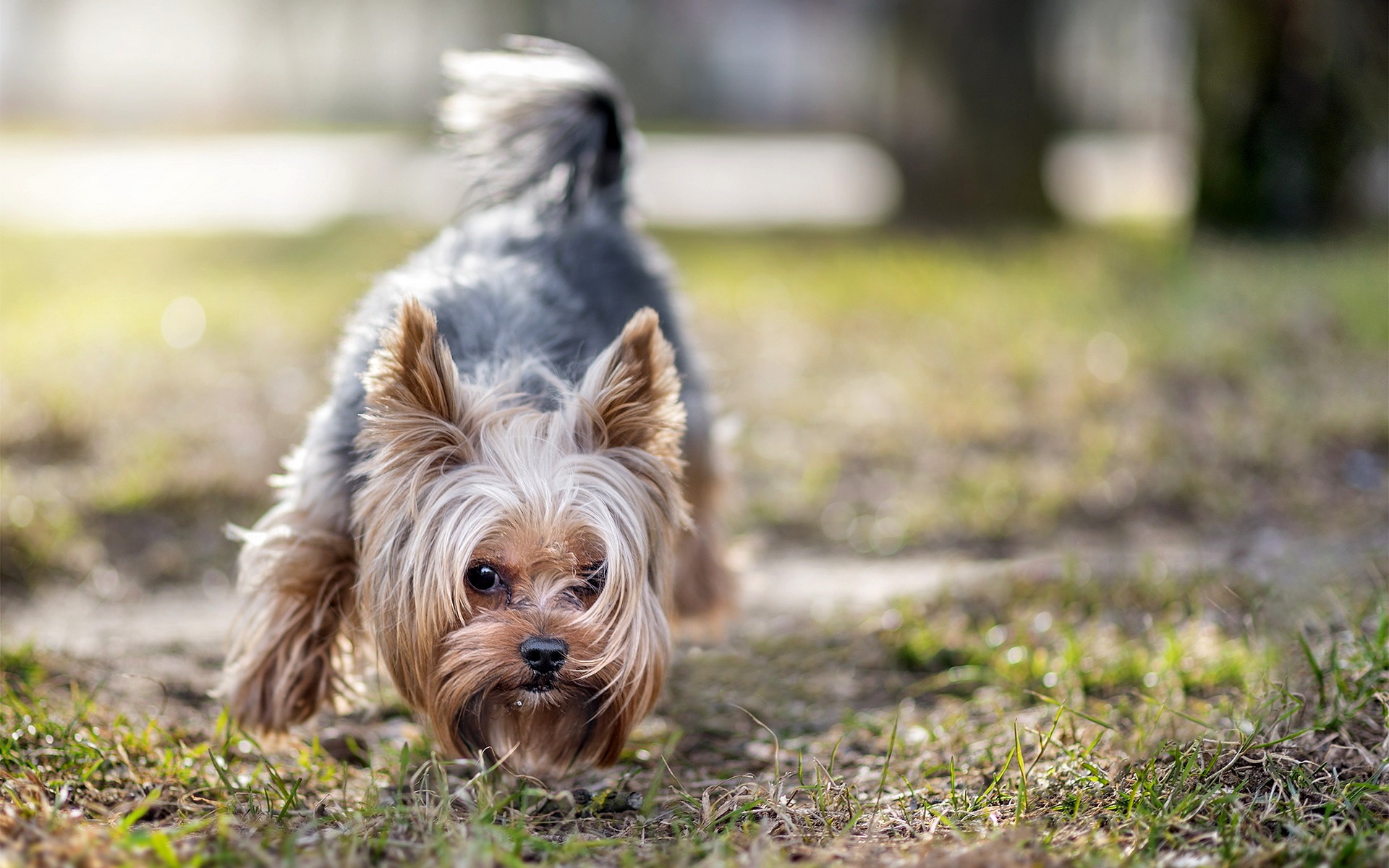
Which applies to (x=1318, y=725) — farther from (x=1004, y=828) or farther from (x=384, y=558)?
(x=384, y=558)

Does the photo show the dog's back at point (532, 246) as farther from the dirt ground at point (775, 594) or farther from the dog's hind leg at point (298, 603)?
the dirt ground at point (775, 594)

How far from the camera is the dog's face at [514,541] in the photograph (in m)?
3.15

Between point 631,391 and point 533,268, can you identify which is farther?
point 533,268

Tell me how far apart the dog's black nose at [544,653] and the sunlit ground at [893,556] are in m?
0.34

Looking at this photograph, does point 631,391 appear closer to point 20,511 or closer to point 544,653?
point 544,653

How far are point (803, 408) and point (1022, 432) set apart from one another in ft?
4.25

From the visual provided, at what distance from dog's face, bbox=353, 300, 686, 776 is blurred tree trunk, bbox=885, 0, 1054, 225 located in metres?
9.38

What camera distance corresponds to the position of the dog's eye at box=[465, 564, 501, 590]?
10.5ft

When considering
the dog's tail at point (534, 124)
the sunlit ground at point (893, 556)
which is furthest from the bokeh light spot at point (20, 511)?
the dog's tail at point (534, 124)

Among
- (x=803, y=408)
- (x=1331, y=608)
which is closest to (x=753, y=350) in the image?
(x=803, y=408)

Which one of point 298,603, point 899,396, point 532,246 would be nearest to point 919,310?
point 899,396

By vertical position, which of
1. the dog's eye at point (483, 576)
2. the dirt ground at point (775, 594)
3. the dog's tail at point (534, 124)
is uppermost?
the dog's tail at point (534, 124)

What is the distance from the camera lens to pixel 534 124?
481cm

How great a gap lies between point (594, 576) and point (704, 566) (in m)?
1.74
